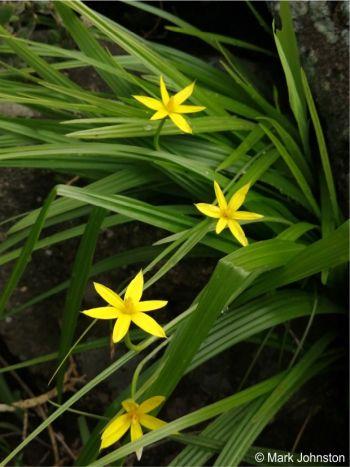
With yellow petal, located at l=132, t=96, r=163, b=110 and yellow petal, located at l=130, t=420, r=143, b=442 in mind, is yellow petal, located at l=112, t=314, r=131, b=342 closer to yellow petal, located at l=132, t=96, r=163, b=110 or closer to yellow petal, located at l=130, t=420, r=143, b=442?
yellow petal, located at l=130, t=420, r=143, b=442

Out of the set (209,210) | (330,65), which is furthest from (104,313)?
(330,65)

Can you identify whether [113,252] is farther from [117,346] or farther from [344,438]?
[344,438]

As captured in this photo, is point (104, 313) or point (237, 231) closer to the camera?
point (104, 313)

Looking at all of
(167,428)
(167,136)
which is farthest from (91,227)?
(167,428)

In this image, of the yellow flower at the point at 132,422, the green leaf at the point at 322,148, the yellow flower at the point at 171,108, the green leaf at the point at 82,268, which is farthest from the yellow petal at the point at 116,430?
the green leaf at the point at 322,148

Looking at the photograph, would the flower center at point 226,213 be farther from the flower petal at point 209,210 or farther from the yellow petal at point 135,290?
the yellow petal at point 135,290

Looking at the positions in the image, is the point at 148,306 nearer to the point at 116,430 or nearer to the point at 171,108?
the point at 116,430
